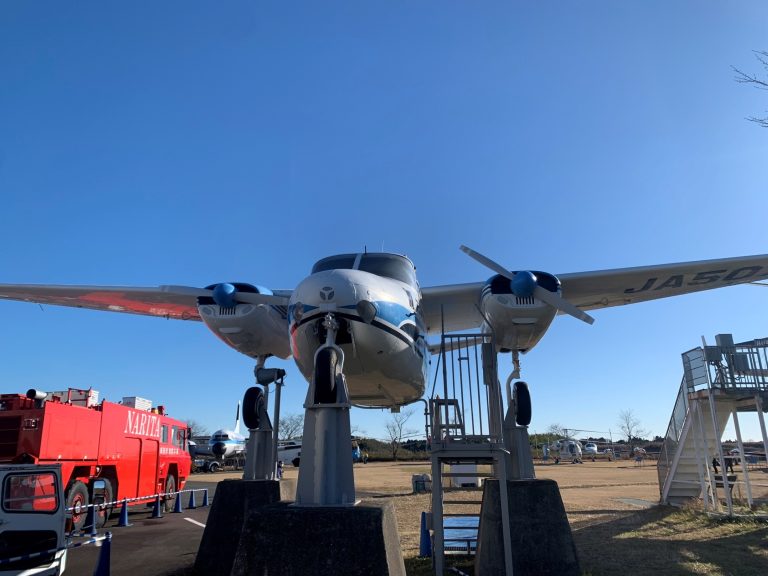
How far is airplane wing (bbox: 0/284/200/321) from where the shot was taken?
1137cm

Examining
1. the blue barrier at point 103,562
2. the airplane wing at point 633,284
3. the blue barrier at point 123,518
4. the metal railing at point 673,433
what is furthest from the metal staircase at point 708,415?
the blue barrier at point 123,518

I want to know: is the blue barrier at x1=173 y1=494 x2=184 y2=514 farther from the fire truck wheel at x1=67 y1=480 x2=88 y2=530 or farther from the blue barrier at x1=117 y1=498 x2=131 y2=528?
the fire truck wheel at x1=67 y1=480 x2=88 y2=530

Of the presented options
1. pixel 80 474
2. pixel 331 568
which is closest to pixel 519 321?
pixel 331 568

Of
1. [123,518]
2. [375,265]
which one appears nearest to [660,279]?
[375,265]

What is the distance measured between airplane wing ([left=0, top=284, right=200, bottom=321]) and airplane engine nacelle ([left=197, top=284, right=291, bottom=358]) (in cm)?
113

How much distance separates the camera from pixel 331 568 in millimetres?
4488

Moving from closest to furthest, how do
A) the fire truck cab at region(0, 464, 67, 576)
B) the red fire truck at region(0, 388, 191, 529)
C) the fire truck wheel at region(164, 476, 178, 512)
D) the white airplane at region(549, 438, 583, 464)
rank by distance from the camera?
1. the fire truck cab at region(0, 464, 67, 576)
2. the red fire truck at region(0, 388, 191, 529)
3. the fire truck wheel at region(164, 476, 178, 512)
4. the white airplane at region(549, 438, 583, 464)

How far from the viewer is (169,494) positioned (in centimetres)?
1884

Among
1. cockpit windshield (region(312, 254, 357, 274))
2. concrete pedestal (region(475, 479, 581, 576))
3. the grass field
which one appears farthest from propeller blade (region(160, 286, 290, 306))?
the grass field

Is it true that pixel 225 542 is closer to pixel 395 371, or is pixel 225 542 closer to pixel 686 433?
pixel 395 371

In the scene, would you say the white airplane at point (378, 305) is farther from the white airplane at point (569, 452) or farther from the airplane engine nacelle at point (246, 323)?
the white airplane at point (569, 452)

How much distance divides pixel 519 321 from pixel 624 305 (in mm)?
4345

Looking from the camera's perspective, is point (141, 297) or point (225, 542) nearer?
point (225, 542)

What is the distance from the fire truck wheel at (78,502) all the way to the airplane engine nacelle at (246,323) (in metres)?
6.87
